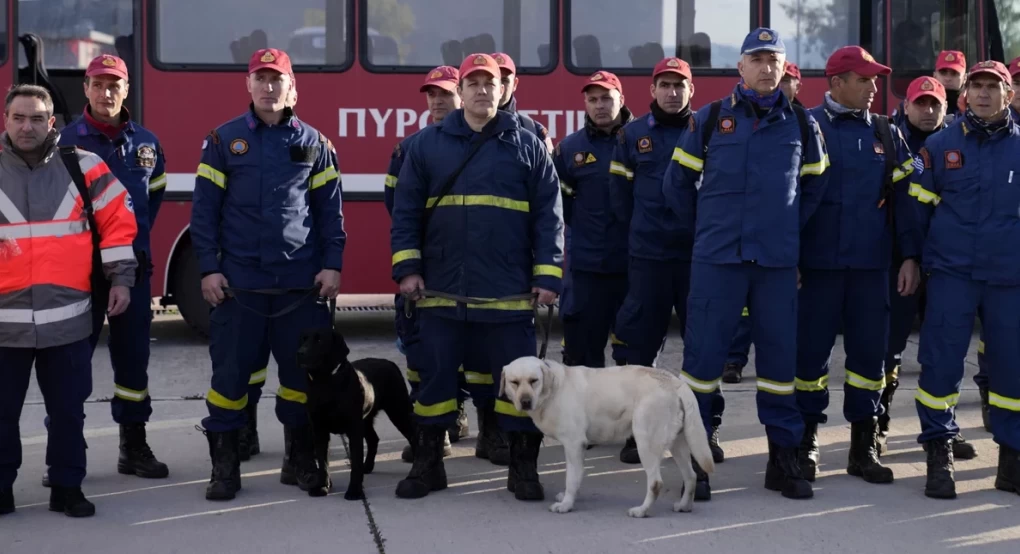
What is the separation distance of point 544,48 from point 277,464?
513 cm

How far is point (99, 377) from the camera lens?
8.56 meters

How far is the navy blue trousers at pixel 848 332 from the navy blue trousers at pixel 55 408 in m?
3.31

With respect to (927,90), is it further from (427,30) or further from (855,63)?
(427,30)

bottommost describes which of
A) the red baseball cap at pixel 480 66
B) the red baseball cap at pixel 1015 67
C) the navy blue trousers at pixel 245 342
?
the navy blue trousers at pixel 245 342

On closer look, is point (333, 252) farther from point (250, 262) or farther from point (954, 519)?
point (954, 519)

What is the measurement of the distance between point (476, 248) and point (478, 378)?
0.85m

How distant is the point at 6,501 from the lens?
17.5 feet

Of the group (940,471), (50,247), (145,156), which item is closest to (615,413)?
(940,471)

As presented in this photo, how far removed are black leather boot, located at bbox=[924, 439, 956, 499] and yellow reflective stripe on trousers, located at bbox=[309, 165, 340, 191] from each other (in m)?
3.04

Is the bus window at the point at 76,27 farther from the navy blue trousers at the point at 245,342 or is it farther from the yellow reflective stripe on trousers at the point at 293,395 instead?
the yellow reflective stripe on trousers at the point at 293,395

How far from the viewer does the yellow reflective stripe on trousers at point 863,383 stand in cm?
601

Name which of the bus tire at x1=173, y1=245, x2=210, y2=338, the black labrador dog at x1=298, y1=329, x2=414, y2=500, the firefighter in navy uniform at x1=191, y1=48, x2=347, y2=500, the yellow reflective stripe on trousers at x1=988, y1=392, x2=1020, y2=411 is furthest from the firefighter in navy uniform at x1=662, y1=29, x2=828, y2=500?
the bus tire at x1=173, y1=245, x2=210, y2=338

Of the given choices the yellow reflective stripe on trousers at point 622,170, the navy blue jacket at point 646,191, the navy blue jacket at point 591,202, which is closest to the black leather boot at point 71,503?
the navy blue jacket at point 591,202

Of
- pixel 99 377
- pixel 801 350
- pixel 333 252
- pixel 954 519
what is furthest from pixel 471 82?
pixel 99 377
